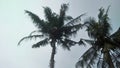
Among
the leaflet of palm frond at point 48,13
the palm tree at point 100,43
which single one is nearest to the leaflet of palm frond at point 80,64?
the palm tree at point 100,43

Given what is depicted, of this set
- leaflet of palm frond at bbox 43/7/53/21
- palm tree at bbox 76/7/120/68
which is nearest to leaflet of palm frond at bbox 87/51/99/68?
palm tree at bbox 76/7/120/68

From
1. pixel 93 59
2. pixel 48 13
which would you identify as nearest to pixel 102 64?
pixel 93 59

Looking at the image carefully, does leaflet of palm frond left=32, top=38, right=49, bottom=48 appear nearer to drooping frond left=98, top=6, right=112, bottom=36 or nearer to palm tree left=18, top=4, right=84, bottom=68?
palm tree left=18, top=4, right=84, bottom=68

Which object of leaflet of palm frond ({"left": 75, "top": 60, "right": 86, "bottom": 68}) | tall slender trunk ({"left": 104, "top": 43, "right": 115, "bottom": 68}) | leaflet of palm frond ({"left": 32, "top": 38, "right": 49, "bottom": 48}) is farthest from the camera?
leaflet of palm frond ({"left": 75, "top": 60, "right": 86, "bottom": 68})

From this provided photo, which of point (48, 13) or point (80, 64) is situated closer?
point (80, 64)

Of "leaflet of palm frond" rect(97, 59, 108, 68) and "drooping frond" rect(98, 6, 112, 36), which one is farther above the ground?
"drooping frond" rect(98, 6, 112, 36)

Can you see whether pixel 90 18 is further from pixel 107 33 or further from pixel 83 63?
pixel 83 63

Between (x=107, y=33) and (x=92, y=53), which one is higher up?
(x=107, y=33)

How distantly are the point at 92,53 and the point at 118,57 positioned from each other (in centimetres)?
323

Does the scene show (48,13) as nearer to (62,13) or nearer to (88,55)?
(62,13)

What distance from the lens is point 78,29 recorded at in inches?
1138

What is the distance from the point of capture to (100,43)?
28484 millimetres

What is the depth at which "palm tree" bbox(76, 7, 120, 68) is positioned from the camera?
2780cm

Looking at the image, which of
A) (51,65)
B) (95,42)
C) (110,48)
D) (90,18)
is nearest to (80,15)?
(90,18)
